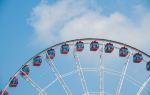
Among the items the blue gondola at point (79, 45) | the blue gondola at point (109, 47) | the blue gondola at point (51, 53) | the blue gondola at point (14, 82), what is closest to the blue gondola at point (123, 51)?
the blue gondola at point (109, 47)

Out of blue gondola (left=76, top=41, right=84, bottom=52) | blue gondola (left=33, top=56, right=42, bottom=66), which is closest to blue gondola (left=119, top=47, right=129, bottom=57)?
blue gondola (left=76, top=41, right=84, bottom=52)

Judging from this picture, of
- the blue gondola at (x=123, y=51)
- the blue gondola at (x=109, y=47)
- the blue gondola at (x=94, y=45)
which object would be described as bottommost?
the blue gondola at (x=123, y=51)

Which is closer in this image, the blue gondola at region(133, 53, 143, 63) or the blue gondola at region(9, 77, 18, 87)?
the blue gondola at region(133, 53, 143, 63)

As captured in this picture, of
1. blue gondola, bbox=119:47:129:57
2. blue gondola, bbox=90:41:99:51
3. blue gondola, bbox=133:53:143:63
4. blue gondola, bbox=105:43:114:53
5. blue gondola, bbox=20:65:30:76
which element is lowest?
blue gondola, bbox=133:53:143:63

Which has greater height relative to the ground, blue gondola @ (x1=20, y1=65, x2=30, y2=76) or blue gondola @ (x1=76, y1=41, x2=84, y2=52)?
blue gondola @ (x1=76, y1=41, x2=84, y2=52)

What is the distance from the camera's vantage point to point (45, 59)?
144 ft

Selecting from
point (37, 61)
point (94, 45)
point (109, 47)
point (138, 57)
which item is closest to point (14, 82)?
point (37, 61)

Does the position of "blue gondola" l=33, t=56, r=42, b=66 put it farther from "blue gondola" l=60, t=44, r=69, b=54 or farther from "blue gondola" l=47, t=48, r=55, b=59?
"blue gondola" l=60, t=44, r=69, b=54

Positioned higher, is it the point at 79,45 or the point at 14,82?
the point at 79,45

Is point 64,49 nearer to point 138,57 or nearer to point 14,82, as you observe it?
point 14,82

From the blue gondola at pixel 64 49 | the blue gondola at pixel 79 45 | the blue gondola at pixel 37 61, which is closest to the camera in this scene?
the blue gondola at pixel 79 45

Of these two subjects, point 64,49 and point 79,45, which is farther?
point 64,49

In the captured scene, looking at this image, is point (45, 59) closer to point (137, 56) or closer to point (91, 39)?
point (91, 39)

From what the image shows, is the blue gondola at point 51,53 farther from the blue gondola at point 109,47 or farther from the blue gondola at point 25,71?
the blue gondola at point 109,47
